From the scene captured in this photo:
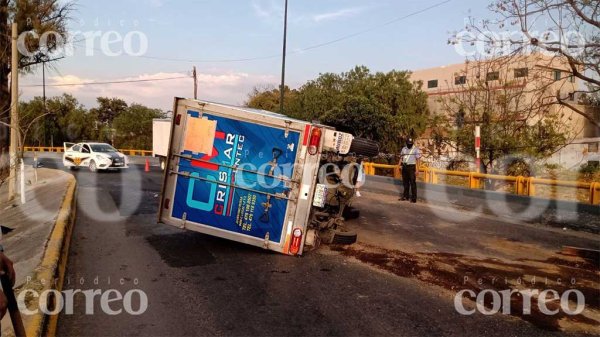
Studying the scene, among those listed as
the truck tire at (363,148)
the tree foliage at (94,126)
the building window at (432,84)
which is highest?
the building window at (432,84)

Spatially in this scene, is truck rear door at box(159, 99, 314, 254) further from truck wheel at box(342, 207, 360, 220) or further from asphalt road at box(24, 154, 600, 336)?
truck wheel at box(342, 207, 360, 220)

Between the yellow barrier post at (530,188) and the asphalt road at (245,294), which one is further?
the yellow barrier post at (530,188)

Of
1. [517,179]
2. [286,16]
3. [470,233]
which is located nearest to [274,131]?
[470,233]

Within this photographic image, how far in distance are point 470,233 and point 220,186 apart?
5.50 m

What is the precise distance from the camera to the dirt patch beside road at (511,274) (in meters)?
4.91

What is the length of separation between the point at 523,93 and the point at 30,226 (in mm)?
11050

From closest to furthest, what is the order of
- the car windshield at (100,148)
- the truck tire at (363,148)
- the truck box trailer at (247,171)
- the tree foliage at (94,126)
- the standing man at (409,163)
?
the truck box trailer at (247,171), the truck tire at (363,148), the standing man at (409,163), the car windshield at (100,148), the tree foliage at (94,126)

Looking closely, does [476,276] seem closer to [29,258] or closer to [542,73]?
[542,73]

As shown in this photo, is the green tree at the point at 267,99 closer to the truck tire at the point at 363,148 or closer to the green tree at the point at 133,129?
the green tree at the point at 133,129

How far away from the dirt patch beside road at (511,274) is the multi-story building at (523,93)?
9.52 ft

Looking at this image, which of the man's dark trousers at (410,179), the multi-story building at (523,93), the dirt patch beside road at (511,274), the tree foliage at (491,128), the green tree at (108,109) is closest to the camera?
the dirt patch beside road at (511,274)

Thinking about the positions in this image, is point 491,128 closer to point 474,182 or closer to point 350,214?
point 474,182

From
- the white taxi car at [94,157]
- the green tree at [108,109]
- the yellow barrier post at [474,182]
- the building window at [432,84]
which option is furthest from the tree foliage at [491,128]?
the green tree at [108,109]

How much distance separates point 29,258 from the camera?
6.55m
